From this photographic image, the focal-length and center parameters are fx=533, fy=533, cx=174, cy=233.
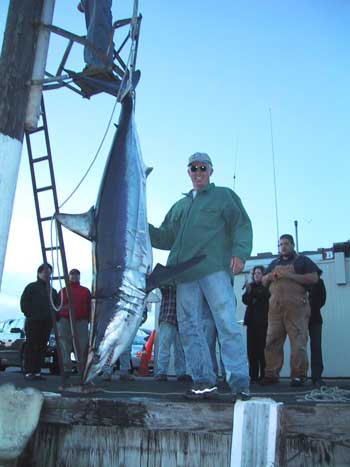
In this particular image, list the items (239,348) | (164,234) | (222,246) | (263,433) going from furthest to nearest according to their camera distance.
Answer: (164,234), (222,246), (239,348), (263,433)

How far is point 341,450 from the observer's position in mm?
2570

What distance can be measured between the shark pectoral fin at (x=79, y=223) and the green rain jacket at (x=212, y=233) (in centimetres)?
58

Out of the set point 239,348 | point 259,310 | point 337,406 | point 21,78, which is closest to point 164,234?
point 239,348

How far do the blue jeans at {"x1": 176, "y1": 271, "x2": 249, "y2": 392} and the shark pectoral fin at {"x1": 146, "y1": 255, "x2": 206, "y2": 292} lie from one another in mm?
216

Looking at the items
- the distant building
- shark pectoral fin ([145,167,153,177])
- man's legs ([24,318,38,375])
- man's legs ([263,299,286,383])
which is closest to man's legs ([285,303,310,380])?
man's legs ([263,299,286,383])

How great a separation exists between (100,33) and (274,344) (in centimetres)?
369

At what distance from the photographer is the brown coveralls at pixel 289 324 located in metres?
5.59

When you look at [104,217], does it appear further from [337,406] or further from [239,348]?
[337,406]

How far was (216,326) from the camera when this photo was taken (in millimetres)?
3328

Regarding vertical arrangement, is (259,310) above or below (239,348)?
above

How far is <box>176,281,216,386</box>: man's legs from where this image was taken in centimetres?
333

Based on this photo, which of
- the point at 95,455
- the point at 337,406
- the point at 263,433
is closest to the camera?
the point at 263,433

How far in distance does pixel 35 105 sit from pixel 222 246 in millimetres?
1615

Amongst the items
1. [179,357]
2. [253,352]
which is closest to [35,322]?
[179,357]
